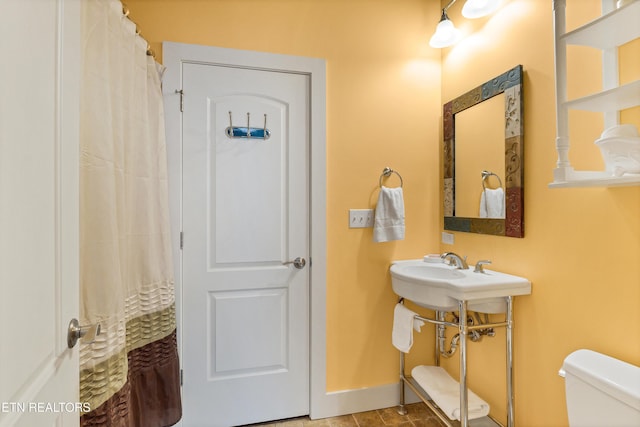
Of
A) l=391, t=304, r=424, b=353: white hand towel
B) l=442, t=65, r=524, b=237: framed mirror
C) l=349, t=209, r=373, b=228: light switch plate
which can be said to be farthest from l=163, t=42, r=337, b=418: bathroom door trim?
l=442, t=65, r=524, b=237: framed mirror

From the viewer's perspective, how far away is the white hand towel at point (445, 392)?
5.00ft

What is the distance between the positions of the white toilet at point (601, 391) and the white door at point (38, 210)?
1395mm

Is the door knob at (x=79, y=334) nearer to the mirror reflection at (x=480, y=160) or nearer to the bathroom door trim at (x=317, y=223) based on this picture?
the bathroom door trim at (x=317, y=223)

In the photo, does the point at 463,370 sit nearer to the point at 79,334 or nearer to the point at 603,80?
the point at 603,80

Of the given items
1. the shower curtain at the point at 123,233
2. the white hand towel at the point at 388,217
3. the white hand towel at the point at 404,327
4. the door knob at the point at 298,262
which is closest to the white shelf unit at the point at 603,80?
the white hand towel at the point at 388,217

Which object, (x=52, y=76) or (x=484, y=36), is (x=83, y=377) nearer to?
(x=52, y=76)

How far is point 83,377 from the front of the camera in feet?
3.04

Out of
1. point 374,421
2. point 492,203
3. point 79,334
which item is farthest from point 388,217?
point 79,334

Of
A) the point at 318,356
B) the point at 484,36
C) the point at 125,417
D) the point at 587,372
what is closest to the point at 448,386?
the point at 318,356

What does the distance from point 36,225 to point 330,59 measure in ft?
Result: 5.63

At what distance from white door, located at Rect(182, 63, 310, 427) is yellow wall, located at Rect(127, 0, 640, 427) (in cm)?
19

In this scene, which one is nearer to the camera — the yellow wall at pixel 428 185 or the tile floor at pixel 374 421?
the yellow wall at pixel 428 185

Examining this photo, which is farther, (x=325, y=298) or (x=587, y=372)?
(x=325, y=298)

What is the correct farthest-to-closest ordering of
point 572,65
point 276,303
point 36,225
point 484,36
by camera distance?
1. point 276,303
2. point 484,36
3. point 572,65
4. point 36,225
